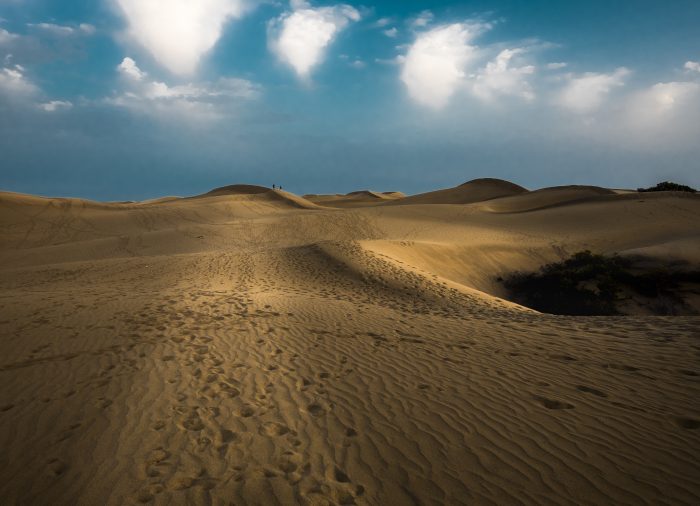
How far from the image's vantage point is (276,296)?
11.4 metres

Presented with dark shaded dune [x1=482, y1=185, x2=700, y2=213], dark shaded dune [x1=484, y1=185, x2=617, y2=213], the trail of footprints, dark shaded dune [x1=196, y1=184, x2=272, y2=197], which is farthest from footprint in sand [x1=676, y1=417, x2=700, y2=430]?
dark shaded dune [x1=196, y1=184, x2=272, y2=197]

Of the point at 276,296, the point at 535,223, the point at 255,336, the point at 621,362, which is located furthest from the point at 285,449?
the point at 535,223

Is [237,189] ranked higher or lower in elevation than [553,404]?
higher

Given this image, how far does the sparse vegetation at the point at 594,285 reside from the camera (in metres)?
15.3

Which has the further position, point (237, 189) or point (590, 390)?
point (237, 189)

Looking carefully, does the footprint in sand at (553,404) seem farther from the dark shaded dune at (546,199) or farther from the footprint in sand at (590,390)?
the dark shaded dune at (546,199)

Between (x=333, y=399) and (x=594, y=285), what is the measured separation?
15.5 metres

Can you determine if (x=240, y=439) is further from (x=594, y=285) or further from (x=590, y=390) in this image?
(x=594, y=285)

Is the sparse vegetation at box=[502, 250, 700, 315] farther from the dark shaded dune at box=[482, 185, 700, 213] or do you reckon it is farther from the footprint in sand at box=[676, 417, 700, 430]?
the dark shaded dune at box=[482, 185, 700, 213]

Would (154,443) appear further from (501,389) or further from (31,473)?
(501,389)

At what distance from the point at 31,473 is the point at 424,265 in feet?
52.1

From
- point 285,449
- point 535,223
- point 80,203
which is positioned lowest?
point 285,449

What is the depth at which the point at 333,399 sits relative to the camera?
5.09 m

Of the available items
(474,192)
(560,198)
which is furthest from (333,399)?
(474,192)
